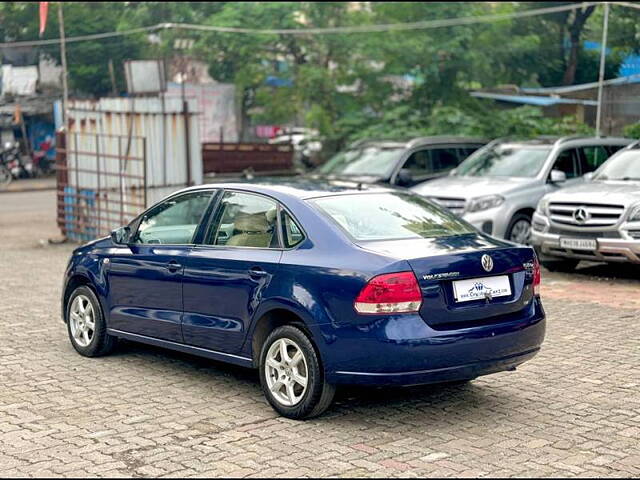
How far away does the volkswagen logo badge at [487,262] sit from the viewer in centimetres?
653

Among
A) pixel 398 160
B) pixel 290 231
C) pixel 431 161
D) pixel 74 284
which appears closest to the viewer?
pixel 290 231

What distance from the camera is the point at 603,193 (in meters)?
12.5

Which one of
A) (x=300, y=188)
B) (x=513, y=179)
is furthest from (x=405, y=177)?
(x=300, y=188)

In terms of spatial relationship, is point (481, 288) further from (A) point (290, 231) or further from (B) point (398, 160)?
(B) point (398, 160)

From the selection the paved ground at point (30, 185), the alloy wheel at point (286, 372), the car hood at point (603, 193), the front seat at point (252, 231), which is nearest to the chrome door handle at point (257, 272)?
the front seat at point (252, 231)

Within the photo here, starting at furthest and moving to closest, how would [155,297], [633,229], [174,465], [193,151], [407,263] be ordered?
1. [193,151]
2. [633,229]
3. [155,297]
4. [407,263]
5. [174,465]

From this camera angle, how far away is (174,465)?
5.67 m

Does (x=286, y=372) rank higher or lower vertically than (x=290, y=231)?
lower

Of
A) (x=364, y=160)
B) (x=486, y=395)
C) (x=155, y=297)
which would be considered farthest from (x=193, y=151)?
(x=486, y=395)

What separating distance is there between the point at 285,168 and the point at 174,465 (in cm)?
2648

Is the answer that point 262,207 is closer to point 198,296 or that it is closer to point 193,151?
point 198,296

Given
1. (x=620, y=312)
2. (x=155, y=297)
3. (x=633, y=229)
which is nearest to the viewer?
(x=155, y=297)

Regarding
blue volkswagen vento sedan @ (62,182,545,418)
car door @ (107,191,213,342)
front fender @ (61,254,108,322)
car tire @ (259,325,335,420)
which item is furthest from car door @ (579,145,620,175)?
car tire @ (259,325,335,420)

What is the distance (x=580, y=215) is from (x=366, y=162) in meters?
5.32
